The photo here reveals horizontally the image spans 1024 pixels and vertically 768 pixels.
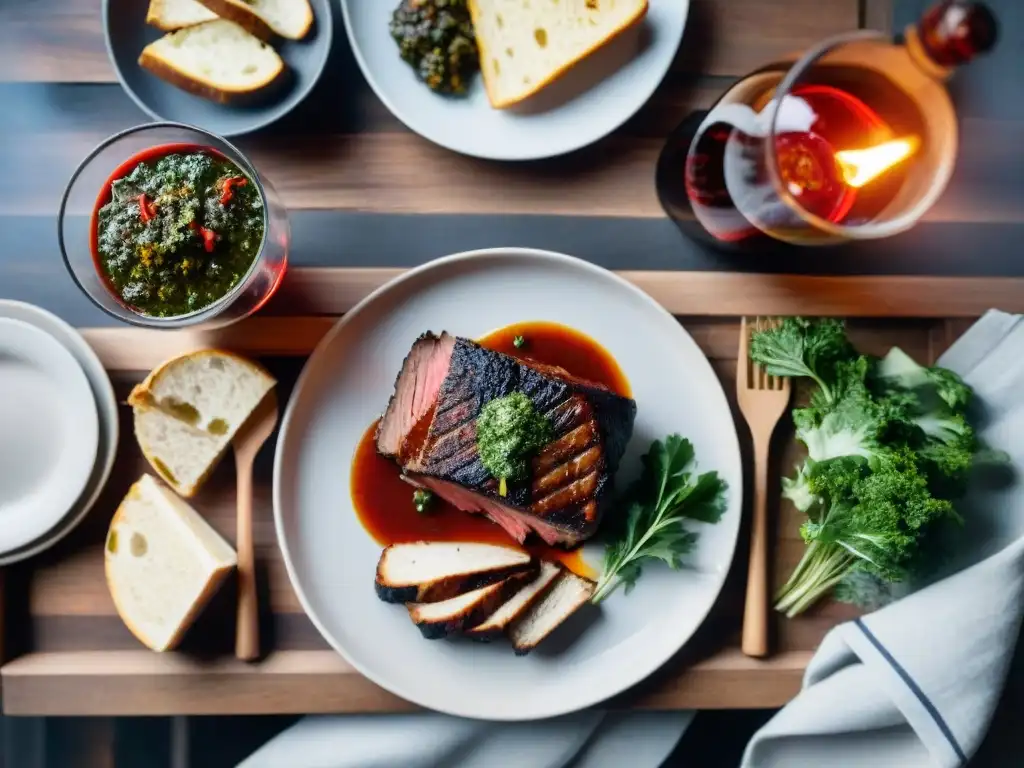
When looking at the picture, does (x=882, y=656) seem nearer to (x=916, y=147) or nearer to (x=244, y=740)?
(x=916, y=147)

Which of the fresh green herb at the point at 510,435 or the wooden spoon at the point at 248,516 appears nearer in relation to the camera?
the fresh green herb at the point at 510,435

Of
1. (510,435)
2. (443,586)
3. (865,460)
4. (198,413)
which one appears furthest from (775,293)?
(198,413)

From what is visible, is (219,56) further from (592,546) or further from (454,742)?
(454,742)

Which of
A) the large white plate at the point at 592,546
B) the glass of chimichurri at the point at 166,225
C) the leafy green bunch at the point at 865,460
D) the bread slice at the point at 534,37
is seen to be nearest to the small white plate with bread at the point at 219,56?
the glass of chimichurri at the point at 166,225

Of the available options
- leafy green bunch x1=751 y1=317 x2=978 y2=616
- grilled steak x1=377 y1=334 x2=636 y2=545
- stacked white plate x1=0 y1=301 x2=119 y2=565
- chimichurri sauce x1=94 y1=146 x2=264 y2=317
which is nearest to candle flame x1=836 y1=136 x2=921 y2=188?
leafy green bunch x1=751 y1=317 x2=978 y2=616

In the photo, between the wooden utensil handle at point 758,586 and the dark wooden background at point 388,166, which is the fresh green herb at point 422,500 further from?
the wooden utensil handle at point 758,586

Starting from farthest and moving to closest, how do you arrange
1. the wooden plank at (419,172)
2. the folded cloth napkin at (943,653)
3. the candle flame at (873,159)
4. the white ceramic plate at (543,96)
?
the wooden plank at (419,172) → the white ceramic plate at (543,96) → the folded cloth napkin at (943,653) → the candle flame at (873,159)

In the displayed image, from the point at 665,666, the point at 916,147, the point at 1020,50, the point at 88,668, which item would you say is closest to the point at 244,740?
the point at 88,668
